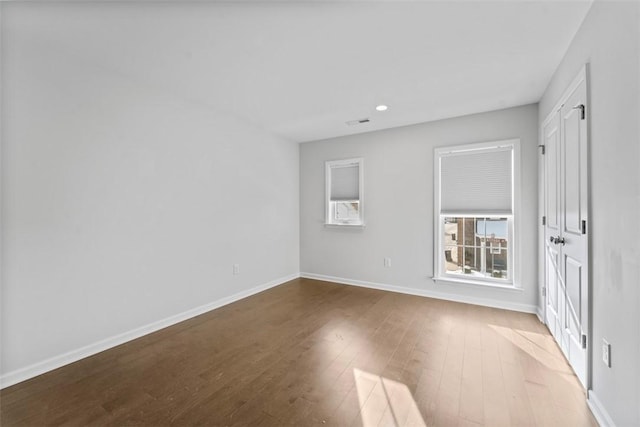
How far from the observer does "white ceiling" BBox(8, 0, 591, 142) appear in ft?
6.04

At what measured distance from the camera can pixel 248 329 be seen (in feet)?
9.71

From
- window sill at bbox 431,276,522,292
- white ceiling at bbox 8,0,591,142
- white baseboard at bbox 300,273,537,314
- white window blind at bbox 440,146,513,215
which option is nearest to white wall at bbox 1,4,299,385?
white ceiling at bbox 8,0,591,142

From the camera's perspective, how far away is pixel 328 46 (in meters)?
2.21

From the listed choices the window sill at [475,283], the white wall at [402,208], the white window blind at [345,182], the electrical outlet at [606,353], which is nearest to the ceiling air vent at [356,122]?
the white wall at [402,208]

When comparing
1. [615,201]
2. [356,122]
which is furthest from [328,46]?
[615,201]

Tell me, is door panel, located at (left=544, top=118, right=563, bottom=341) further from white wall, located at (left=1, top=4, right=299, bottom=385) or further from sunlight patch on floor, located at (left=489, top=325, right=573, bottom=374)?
white wall, located at (left=1, top=4, right=299, bottom=385)

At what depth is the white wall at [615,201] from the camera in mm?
1330

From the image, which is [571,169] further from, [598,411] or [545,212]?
[598,411]

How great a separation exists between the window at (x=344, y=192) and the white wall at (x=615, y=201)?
3.04 m

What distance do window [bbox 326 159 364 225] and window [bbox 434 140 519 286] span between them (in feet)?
4.16

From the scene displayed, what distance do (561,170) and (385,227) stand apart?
2.34 meters

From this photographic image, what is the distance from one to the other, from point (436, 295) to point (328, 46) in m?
3.50

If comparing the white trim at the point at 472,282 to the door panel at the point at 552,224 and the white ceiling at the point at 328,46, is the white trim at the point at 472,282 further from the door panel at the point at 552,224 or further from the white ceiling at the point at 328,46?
the white ceiling at the point at 328,46

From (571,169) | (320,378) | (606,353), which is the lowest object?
(320,378)
